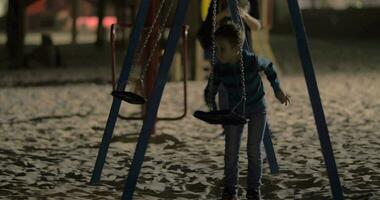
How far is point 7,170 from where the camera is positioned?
237 inches

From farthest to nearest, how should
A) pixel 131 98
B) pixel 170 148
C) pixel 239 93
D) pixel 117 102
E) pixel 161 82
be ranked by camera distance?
1. pixel 170 148
2. pixel 117 102
3. pixel 131 98
4. pixel 161 82
5. pixel 239 93

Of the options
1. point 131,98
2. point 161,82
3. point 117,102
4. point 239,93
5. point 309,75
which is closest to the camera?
point 309,75

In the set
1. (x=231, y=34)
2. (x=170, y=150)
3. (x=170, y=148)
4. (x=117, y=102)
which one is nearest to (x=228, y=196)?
(x=231, y=34)

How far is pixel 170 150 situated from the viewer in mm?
6984

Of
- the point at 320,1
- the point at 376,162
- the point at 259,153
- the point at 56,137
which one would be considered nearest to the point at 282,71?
the point at 56,137

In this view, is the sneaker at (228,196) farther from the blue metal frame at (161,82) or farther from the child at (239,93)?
the blue metal frame at (161,82)

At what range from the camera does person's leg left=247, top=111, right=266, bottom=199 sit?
15.4 ft

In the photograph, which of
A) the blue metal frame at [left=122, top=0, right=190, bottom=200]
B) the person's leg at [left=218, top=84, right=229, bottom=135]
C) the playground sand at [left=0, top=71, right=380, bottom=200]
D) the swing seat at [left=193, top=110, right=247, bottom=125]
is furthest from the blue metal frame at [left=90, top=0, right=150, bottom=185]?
the swing seat at [left=193, top=110, right=247, bottom=125]

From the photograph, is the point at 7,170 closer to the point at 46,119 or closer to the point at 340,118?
the point at 46,119

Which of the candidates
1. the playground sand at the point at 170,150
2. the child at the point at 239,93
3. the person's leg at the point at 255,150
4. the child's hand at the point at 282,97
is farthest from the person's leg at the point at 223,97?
the playground sand at the point at 170,150

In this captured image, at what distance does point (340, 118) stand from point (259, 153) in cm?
443

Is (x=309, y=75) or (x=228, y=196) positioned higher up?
(x=309, y=75)

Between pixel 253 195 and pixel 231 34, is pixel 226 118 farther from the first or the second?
pixel 253 195

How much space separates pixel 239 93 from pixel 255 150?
412 mm
